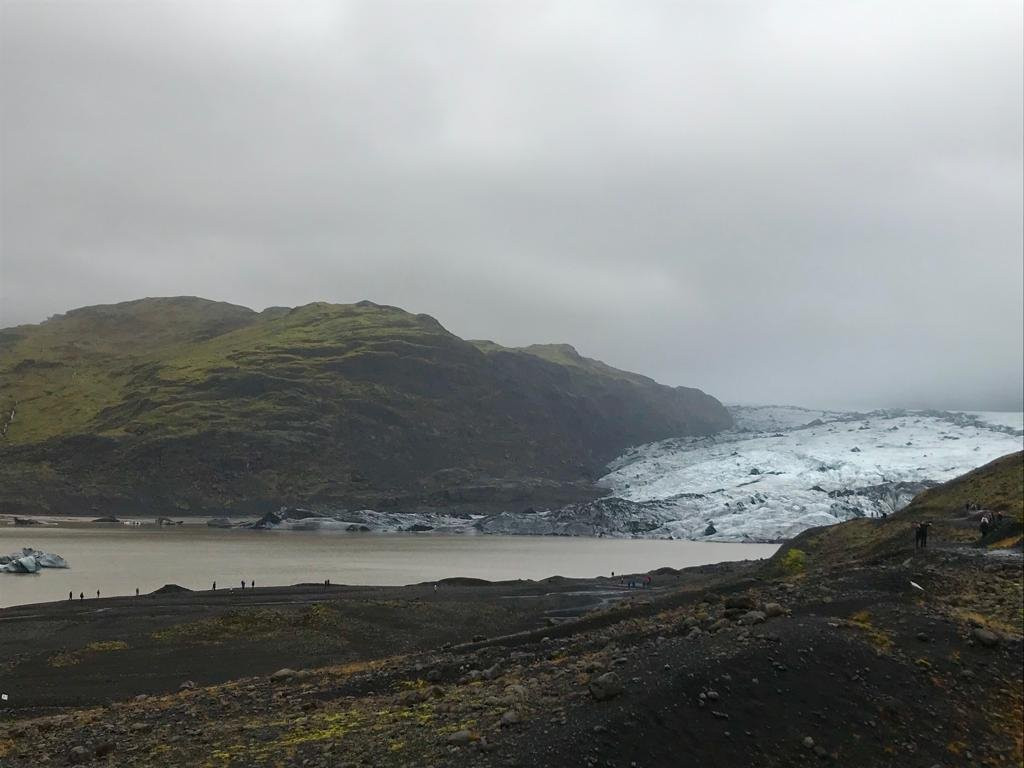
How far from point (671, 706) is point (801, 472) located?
133014 millimetres

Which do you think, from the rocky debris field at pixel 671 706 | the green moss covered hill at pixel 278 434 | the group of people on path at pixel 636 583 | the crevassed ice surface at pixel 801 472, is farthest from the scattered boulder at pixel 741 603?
the green moss covered hill at pixel 278 434

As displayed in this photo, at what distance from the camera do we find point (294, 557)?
260ft

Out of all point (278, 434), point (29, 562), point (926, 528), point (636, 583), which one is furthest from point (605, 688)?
point (278, 434)

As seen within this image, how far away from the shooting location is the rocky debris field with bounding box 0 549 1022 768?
11680 mm

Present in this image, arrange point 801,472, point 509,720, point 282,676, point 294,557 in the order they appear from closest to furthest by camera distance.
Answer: point 509,720 → point 282,676 → point 294,557 → point 801,472

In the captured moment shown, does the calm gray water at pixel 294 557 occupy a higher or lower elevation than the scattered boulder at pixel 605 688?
lower

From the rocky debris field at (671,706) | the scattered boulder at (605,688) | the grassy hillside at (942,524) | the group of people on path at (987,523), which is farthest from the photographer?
the grassy hillside at (942,524)

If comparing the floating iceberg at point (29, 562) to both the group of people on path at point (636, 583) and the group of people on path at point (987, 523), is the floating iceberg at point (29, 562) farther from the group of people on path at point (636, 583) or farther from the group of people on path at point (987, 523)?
the group of people on path at point (987, 523)

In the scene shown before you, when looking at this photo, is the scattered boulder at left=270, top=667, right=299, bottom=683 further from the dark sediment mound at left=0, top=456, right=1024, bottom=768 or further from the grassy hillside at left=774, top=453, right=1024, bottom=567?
the grassy hillside at left=774, top=453, right=1024, bottom=567

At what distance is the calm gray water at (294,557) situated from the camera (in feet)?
194

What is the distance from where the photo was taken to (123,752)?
1344 cm

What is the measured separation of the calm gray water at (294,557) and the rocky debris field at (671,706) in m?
37.2

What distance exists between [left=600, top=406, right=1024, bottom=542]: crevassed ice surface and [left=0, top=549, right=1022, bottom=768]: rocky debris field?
98012 millimetres

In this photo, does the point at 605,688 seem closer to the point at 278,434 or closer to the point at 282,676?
the point at 282,676
